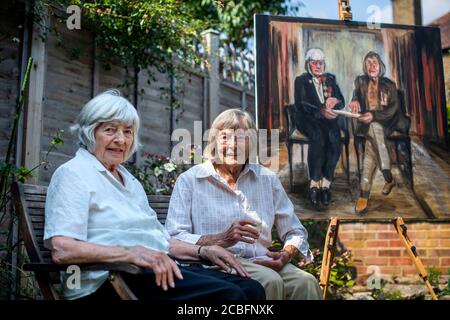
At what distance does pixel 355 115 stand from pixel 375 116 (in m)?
0.14

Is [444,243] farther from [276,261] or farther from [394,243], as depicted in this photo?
[276,261]

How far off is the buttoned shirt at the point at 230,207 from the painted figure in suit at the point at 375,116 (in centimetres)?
118

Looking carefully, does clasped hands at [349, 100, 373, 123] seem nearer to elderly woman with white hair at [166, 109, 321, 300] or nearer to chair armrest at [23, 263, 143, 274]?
elderly woman with white hair at [166, 109, 321, 300]

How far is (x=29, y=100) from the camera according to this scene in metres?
3.34

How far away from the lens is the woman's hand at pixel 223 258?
6.35 ft

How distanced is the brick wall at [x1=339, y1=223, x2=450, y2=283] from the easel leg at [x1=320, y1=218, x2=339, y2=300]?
131 cm

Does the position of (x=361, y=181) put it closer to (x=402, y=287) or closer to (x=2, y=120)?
(x=402, y=287)

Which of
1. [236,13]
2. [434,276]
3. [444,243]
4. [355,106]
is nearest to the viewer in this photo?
[355,106]

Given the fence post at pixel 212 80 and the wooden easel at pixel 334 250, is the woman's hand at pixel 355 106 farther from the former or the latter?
the fence post at pixel 212 80

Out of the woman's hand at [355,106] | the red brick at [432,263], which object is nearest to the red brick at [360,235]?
the red brick at [432,263]

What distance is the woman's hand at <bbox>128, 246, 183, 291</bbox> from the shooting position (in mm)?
1603

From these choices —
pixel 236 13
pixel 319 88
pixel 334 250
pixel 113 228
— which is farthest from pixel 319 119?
pixel 236 13

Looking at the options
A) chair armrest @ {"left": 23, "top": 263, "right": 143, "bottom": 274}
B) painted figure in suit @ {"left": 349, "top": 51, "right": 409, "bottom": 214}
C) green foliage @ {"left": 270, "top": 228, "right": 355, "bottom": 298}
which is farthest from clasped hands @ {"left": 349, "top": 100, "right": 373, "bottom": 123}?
chair armrest @ {"left": 23, "top": 263, "right": 143, "bottom": 274}

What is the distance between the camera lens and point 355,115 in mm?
3434
